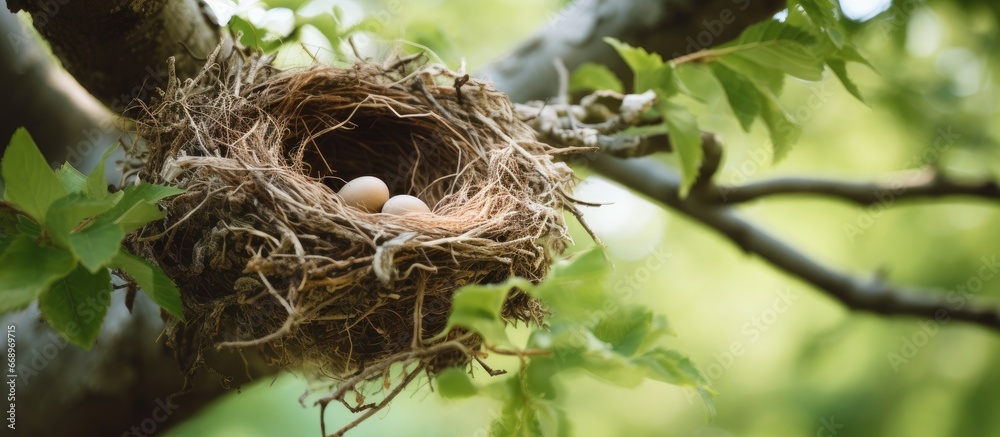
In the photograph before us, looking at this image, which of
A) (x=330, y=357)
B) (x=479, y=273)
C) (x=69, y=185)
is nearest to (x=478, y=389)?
(x=479, y=273)

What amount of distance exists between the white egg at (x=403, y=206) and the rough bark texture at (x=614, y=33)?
2.15ft

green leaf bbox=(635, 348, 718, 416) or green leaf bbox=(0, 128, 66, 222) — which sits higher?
green leaf bbox=(0, 128, 66, 222)

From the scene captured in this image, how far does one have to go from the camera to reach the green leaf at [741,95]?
4.54ft

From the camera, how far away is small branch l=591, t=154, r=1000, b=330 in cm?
222

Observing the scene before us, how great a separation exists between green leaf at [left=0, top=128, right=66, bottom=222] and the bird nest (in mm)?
163

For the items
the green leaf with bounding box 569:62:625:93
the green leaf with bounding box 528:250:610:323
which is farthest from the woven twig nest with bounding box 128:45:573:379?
the green leaf with bounding box 569:62:625:93

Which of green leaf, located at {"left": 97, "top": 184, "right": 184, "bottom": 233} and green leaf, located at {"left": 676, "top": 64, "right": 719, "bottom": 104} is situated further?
green leaf, located at {"left": 676, "top": 64, "right": 719, "bottom": 104}

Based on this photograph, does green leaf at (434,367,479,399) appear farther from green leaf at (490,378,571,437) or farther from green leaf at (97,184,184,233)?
green leaf at (97,184,184,233)

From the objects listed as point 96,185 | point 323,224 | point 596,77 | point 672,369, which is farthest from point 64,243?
point 596,77

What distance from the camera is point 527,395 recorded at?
0.89 meters

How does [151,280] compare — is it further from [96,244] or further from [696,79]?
[696,79]

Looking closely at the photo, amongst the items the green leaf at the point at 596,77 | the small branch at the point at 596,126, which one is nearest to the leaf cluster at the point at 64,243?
the small branch at the point at 596,126

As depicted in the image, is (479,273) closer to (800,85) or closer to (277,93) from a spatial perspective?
(277,93)

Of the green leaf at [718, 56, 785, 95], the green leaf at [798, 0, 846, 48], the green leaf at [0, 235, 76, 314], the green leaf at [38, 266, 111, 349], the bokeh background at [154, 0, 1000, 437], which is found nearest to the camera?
the green leaf at [0, 235, 76, 314]
